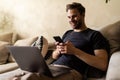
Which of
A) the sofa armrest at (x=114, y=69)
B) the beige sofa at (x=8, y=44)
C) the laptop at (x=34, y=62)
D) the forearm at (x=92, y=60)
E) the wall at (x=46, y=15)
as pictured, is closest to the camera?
the sofa armrest at (x=114, y=69)

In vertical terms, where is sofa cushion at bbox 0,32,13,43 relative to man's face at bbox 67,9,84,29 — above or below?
below

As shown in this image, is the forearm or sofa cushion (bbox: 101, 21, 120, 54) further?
sofa cushion (bbox: 101, 21, 120, 54)

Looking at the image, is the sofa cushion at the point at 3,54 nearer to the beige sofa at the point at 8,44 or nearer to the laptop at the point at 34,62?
the beige sofa at the point at 8,44

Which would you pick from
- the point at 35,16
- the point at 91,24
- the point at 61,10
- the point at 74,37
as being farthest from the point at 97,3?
the point at 35,16

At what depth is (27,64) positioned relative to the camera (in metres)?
1.88

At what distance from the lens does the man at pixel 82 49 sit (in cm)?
193

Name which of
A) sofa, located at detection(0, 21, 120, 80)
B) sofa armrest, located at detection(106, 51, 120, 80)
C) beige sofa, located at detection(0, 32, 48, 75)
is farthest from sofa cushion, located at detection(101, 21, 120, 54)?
beige sofa, located at detection(0, 32, 48, 75)

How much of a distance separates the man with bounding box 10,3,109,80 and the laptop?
85 mm

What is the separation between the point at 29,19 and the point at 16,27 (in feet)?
0.92

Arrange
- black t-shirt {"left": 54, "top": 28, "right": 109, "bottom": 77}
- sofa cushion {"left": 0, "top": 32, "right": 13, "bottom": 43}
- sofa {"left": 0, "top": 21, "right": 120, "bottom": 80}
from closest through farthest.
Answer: sofa {"left": 0, "top": 21, "right": 120, "bottom": 80}, black t-shirt {"left": 54, "top": 28, "right": 109, "bottom": 77}, sofa cushion {"left": 0, "top": 32, "right": 13, "bottom": 43}

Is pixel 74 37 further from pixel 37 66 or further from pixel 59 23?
pixel 59 23

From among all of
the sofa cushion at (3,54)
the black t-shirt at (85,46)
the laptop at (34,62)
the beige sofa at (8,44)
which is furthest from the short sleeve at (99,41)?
the sofa cushion at (3,54)

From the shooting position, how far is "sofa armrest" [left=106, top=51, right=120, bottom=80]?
1466 millimetres

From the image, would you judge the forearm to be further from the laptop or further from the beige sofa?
the beige sofa
